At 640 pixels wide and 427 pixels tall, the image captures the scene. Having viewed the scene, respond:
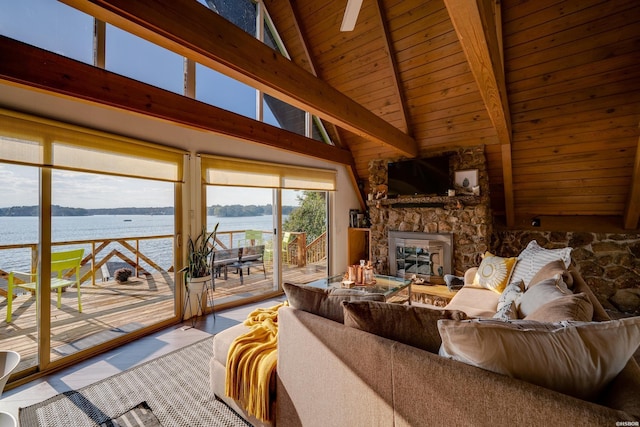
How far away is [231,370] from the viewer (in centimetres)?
175

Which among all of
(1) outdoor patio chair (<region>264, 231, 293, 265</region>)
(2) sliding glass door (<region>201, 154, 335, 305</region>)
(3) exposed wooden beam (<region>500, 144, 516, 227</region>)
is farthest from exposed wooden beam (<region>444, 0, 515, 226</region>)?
(1) outdoor patio chair (<region>264, 231, 293, 265</region>)

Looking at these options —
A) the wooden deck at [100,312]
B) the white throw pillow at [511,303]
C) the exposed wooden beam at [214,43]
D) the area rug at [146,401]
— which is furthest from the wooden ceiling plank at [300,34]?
the area rug at [146,401]

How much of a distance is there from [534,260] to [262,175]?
11.4 ft

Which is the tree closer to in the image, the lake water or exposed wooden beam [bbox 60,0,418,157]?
the lake water

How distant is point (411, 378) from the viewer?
1037mm

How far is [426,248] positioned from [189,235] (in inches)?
148

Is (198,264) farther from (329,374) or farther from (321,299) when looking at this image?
(329,374)

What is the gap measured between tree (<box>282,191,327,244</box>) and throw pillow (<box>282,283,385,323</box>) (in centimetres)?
390

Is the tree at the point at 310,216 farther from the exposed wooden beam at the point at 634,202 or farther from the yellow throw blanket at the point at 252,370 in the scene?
the exposed wooden beam at the point at 634,202

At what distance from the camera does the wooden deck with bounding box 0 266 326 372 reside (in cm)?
274

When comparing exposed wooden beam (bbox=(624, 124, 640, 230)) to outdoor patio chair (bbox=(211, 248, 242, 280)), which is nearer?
exposed wooden beam (bbox=(624, 124, 640, 230))

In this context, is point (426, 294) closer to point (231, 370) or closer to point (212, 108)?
point (231, 370)

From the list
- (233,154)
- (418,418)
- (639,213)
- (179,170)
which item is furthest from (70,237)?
(639,213)

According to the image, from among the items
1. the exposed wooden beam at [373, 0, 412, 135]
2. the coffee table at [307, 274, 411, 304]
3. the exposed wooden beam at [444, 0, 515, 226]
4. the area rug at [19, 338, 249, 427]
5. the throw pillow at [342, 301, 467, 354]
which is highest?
the exposed wooden beam at [373, 0, 412, 135]
